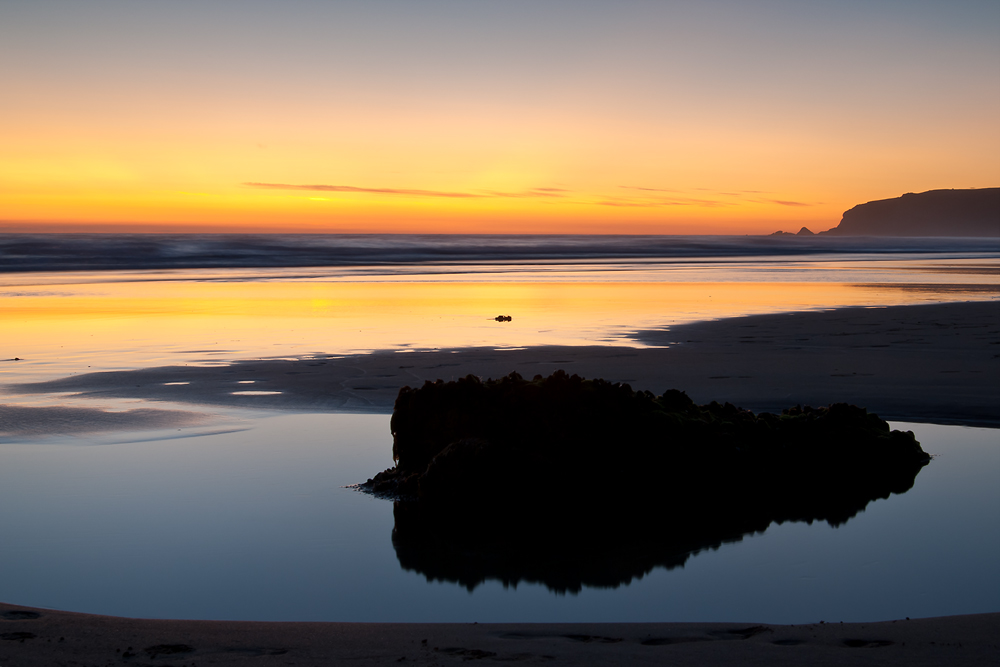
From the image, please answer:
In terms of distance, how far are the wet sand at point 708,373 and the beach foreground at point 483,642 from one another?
4.26m

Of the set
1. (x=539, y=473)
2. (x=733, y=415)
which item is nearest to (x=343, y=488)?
(x=539, y=473)

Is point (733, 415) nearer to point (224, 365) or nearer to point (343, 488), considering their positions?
point (343, 488)

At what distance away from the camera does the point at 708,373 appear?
8.96 m

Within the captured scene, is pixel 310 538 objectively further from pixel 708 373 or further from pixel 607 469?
pixel 708 373

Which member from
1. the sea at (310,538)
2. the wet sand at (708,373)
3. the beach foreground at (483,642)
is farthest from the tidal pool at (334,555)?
the wet sand at (708,373)

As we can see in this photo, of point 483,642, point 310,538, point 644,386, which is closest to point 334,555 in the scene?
point 310,538

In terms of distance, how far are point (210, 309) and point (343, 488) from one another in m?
12.1

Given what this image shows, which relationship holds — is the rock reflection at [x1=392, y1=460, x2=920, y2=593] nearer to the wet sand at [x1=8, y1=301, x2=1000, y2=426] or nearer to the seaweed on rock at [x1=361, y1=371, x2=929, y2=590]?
the seaweed on rock at [x1=361, y1=371, x2=929, y2=590]

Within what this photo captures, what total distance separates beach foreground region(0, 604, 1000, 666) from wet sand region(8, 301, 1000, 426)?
14.0 feet

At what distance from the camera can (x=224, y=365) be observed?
9.52 meters

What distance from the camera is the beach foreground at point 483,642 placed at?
2.80m

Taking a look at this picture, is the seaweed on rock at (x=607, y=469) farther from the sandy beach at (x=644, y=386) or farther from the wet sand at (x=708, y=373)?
the wet sand at (x=708, y=373)

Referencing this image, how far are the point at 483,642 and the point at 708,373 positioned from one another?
253 inches

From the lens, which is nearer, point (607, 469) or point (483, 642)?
point (483, 642)
